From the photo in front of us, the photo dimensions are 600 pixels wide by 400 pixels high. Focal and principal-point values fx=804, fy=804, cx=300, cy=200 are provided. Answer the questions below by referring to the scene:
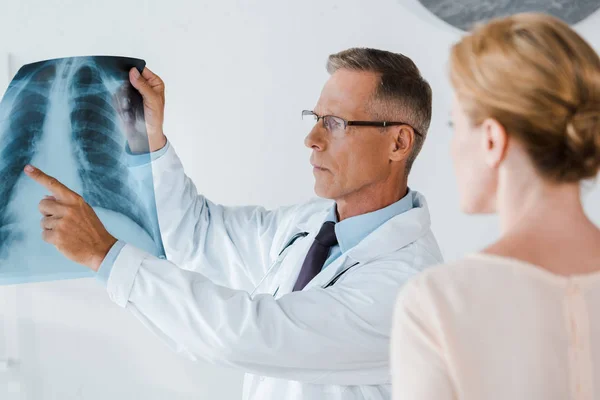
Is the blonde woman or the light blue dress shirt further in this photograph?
the light blue dress shirt

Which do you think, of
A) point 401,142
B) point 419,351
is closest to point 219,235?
point 401,142

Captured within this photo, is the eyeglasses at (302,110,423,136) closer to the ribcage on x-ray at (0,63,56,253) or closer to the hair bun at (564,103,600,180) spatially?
the ribcage on x-ray at (0,63,56,253)

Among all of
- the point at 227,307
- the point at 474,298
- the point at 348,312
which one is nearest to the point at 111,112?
the point at 227,307

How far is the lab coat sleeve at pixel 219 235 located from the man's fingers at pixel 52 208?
0.36m

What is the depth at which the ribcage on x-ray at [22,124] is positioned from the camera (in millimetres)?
1615

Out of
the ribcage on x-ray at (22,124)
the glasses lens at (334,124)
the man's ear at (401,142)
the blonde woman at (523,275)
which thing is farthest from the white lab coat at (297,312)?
the blonde woman at (523,275)

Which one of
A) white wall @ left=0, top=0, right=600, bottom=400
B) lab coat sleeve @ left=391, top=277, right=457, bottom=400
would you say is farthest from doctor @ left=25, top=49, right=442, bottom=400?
lab coat sleeve @ left=391, top=277, right=457, bottom=400

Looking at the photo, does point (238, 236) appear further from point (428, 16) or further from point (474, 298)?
point (474, 298)

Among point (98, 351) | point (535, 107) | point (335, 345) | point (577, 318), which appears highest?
point (535, 107)

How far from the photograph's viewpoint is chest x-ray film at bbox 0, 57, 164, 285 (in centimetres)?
162

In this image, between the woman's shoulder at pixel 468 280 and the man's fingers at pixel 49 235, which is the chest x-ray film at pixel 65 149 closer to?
the man's fingers at pixel 49 235

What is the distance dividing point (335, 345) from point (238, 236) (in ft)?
1.72

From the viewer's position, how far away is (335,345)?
1416 mm

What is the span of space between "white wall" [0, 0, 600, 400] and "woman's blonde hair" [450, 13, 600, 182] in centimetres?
133
